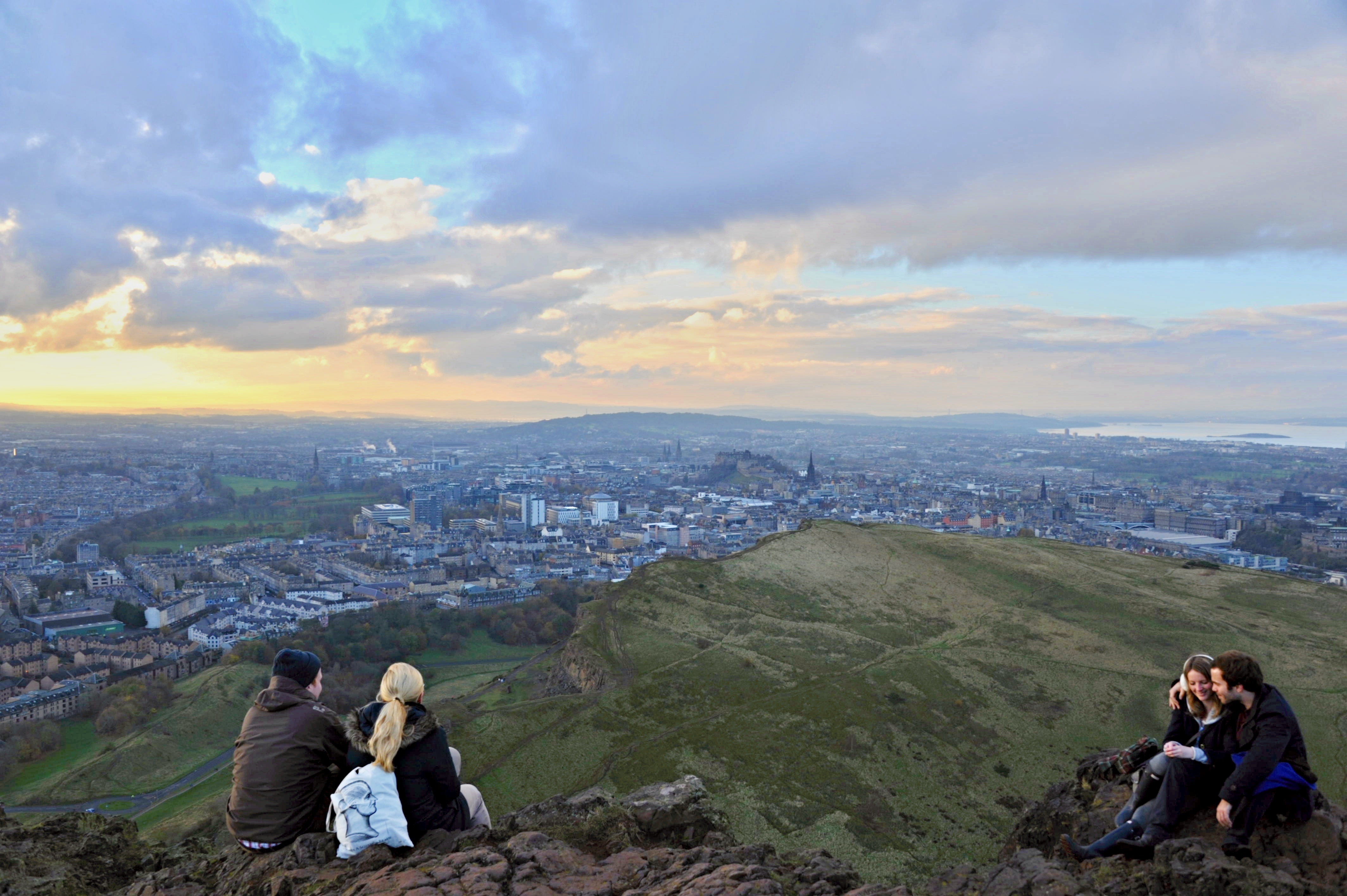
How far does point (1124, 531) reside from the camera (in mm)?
85562

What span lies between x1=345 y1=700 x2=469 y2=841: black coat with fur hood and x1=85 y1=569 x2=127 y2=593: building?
75.8 meters

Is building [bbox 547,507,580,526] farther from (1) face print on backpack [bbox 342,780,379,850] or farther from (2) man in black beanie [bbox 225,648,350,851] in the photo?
(1) face print on backpack [bbox 342,780,379,850]

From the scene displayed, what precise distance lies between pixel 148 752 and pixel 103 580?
46.7m

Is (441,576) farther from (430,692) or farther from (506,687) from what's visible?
(506,687)

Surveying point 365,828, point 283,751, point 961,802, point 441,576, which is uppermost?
point 283,751

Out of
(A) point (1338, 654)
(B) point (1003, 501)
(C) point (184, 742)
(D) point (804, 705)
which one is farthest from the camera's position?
(B) point (1003, 501)

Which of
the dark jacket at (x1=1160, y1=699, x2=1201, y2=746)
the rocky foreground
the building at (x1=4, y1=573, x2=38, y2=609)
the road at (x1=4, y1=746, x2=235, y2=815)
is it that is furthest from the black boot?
the building at (x1=4, y1=573, x2=38, y2=609)

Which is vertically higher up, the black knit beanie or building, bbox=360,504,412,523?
the black knit beanie

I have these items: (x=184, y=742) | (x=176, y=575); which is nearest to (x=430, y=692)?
(x=184, y=742)

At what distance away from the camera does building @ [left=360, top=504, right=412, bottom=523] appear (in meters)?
105

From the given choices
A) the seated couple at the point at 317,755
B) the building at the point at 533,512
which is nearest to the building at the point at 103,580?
the building at the point at 533,512

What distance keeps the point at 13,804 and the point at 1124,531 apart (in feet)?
308

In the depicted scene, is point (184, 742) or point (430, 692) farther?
point (430, 692)

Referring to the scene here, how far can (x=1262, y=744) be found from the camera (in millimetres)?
6117
